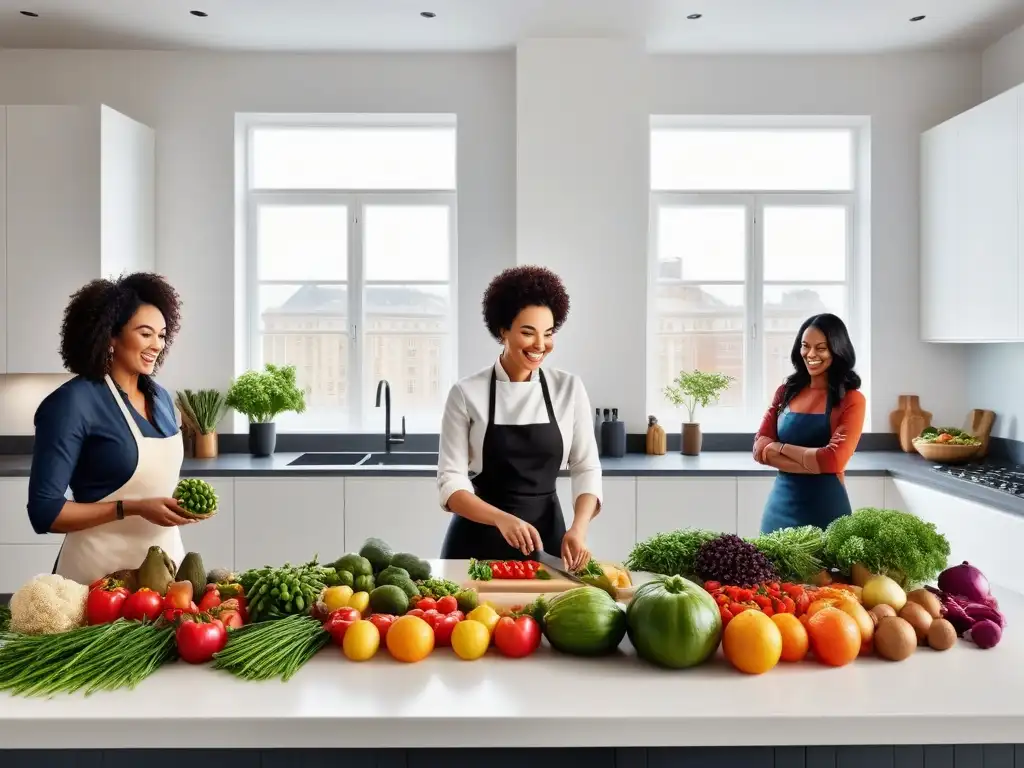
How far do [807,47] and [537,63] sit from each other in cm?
145

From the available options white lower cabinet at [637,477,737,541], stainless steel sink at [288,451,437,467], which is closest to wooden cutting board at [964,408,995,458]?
white lower cabinet at [637,477,737,541]

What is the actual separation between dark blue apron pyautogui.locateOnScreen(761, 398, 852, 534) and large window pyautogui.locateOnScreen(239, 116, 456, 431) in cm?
214

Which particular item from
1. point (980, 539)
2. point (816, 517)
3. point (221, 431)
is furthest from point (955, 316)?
point (221, 431)

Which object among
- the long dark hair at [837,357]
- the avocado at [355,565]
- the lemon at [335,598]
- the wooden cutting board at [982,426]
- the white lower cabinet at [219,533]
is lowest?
the white lower cabinet at [219,533]

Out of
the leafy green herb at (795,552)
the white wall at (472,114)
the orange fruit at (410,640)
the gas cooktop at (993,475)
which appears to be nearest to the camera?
the orange fruit at (410,640)

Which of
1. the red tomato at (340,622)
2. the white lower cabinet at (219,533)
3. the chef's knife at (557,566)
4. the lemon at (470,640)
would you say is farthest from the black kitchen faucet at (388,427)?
the lemon at (470,640)

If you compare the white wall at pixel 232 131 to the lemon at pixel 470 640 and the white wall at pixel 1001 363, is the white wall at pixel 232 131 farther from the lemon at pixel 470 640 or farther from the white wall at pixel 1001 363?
the lemon at pixel 470 640

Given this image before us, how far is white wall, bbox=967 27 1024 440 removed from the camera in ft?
13.4

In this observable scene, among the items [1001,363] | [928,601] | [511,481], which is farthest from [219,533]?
[1001,363]

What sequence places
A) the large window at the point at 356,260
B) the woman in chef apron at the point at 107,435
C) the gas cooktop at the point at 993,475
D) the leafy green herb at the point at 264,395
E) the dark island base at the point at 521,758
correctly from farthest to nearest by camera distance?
the large window at the point at 356,260
the leafy green herb at the point at 264,395
the gas cooktop at the point at 993,475
the woman in chef apron at the point at 107,435
the dark island base at the point at 521,758

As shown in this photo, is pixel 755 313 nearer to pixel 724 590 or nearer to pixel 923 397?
pixel 923 397

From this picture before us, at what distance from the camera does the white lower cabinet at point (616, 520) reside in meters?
3.81

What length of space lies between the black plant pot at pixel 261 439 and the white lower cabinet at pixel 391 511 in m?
0.72

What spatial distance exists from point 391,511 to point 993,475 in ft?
8.93
